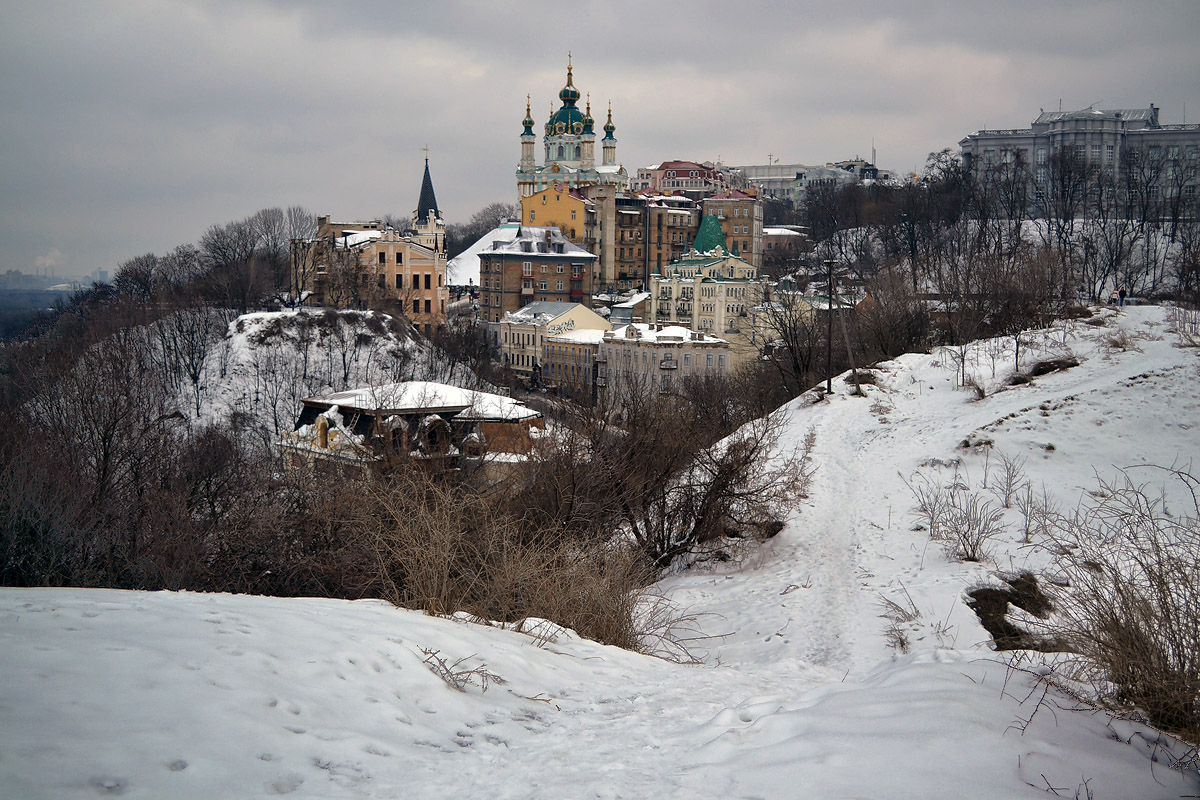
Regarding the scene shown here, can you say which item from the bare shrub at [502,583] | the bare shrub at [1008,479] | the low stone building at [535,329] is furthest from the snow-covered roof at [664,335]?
the bare shrub at [502,583]

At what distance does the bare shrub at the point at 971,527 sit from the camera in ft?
37.4

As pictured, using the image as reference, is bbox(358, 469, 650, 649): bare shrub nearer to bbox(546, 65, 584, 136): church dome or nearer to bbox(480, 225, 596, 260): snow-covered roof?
bbox(480, 225, 596, 260): snow-covered roof

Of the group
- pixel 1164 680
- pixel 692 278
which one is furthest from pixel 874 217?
pixel 1164 680

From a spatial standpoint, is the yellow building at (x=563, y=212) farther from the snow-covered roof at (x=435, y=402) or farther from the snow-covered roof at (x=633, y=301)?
the snow-covered roof at (x=435, y=402)

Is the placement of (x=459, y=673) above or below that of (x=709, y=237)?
below

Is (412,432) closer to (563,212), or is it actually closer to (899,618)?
(899,618)

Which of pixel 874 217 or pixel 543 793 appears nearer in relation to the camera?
pixel 543 793

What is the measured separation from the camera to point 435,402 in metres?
22.6

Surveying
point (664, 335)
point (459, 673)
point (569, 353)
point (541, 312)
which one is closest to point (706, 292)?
point (664, 335)

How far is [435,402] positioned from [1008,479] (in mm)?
14185

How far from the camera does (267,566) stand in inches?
423

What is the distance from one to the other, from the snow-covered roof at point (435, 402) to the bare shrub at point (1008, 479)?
→ 36.1 ft

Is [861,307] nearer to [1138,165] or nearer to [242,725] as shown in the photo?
[242,725]

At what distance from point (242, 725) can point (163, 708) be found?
36 cm
